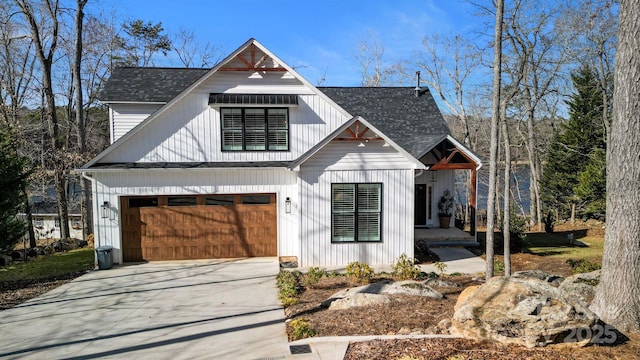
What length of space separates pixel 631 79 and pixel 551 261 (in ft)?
28.5

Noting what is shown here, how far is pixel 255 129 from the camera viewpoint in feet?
43.8

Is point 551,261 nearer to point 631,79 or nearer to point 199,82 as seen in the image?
point 631,79

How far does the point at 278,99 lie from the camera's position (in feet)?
43.3

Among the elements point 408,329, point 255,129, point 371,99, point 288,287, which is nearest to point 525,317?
point 408,329

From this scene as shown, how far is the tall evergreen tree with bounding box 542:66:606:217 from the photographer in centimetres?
2525

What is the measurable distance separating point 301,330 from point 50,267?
11.4 meters

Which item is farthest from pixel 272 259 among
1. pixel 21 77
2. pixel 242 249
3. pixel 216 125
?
pixel 21 77

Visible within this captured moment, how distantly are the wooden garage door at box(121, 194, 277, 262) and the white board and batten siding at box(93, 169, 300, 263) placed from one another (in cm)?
30

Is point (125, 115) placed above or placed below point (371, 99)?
below

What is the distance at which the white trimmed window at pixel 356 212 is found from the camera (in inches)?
470

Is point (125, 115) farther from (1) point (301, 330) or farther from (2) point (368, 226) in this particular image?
(1) point (301, 330)

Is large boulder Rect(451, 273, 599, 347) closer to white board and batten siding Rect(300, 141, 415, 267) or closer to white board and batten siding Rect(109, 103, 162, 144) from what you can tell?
white board and batten siding Rect(300, 141, 415, 267)

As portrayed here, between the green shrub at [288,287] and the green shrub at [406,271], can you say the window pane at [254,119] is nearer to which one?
the green shrub at [288,287]

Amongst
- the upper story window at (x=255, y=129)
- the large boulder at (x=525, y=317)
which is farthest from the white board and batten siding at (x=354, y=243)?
the large boulder at (x=525, y=317)
